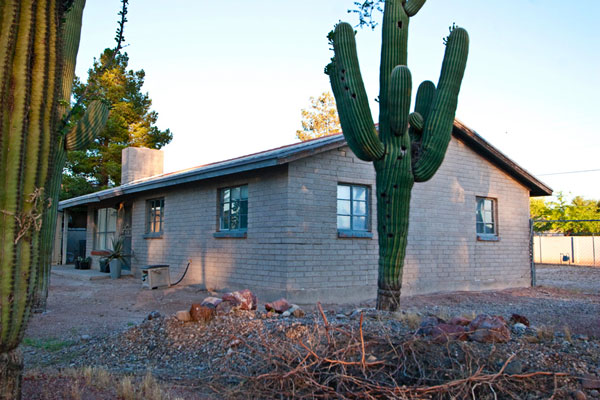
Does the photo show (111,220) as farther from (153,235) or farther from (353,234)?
(353,234)

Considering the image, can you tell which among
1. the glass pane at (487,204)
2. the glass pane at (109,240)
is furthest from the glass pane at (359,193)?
the glass pane at (109,240)

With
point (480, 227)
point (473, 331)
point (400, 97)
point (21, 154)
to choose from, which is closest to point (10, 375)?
point (21, 154)

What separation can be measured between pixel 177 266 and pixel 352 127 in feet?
27.0

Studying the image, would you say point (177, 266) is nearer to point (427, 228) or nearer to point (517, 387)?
point (427, 228)

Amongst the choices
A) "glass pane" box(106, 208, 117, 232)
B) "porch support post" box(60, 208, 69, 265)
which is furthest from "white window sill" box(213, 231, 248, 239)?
"porch support post" box(60, 208, 69, 265)

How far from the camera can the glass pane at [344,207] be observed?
11.8 meters

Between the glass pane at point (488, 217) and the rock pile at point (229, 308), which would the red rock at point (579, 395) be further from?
the glass pane at point (488, 217)

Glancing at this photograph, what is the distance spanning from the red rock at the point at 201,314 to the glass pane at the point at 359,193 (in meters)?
5.68

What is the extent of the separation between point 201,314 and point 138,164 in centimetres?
1508

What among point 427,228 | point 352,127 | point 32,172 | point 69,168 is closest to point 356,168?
point 427,228

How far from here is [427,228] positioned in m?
13.2

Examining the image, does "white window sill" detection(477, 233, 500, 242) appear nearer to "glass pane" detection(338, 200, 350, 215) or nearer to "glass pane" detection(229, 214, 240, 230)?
"glass pane" detection(338, 200, 350, 215)

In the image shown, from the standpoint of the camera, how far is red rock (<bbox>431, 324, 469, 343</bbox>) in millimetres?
5129

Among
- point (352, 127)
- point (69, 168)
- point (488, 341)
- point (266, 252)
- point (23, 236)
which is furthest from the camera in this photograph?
point (69, 168)
